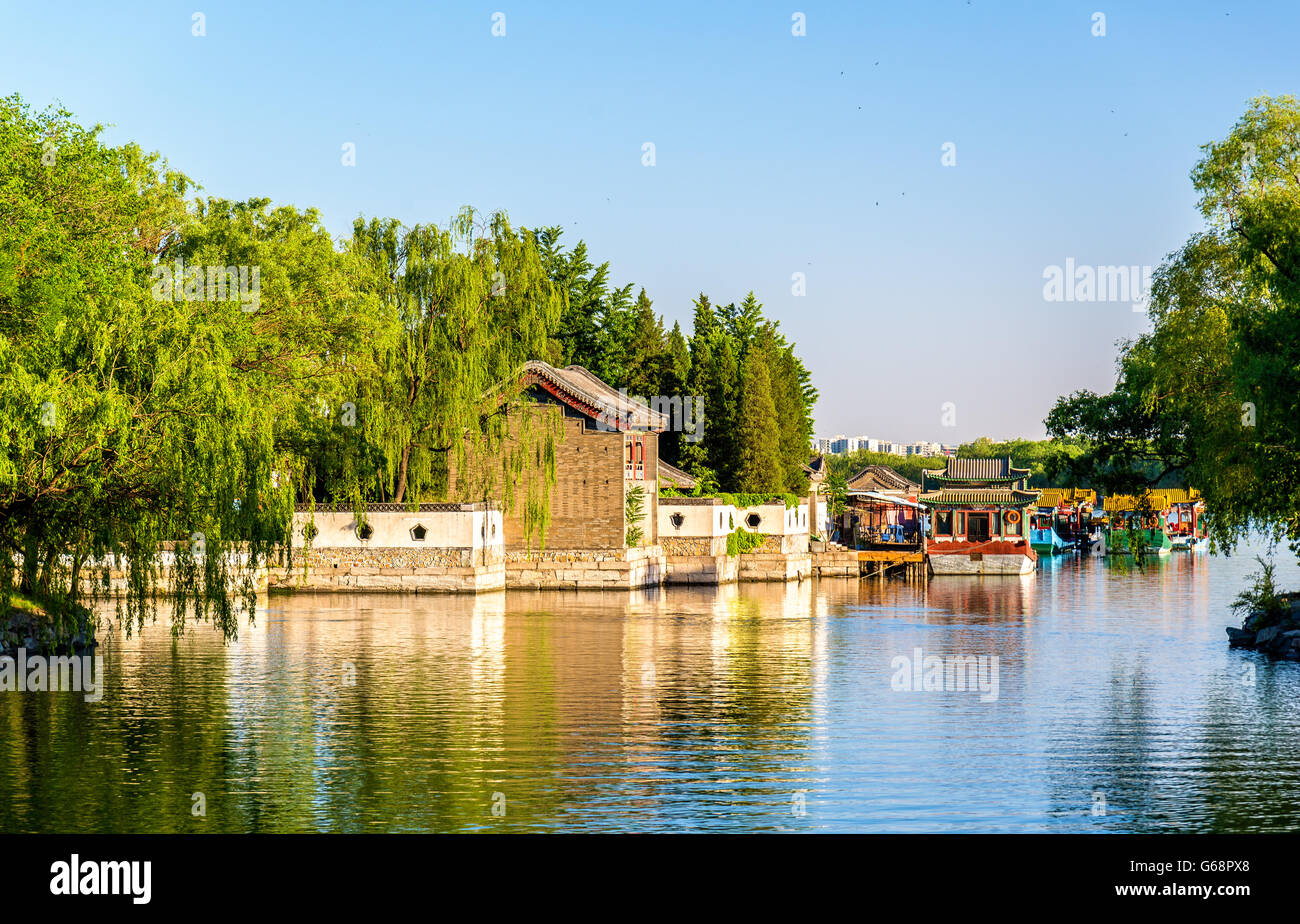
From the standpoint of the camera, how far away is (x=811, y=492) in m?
74.4

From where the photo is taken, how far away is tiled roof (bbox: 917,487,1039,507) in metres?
70.8

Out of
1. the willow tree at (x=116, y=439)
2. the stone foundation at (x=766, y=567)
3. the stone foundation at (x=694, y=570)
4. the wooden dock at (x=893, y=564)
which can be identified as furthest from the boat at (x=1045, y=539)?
the willow tree at (x=116, y=439)

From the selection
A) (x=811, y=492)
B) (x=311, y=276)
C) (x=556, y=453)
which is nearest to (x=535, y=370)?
(x=556, y=453)

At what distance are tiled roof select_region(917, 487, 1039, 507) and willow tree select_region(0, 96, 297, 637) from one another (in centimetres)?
5079

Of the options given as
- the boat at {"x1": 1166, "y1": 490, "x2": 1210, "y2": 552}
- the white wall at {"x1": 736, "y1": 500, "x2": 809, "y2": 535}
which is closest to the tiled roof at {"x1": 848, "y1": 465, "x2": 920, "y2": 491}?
the boat at {"x1": 1166, "y1": 490, "x2": 1210, "y2": 552}

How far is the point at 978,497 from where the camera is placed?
71.2 meters
